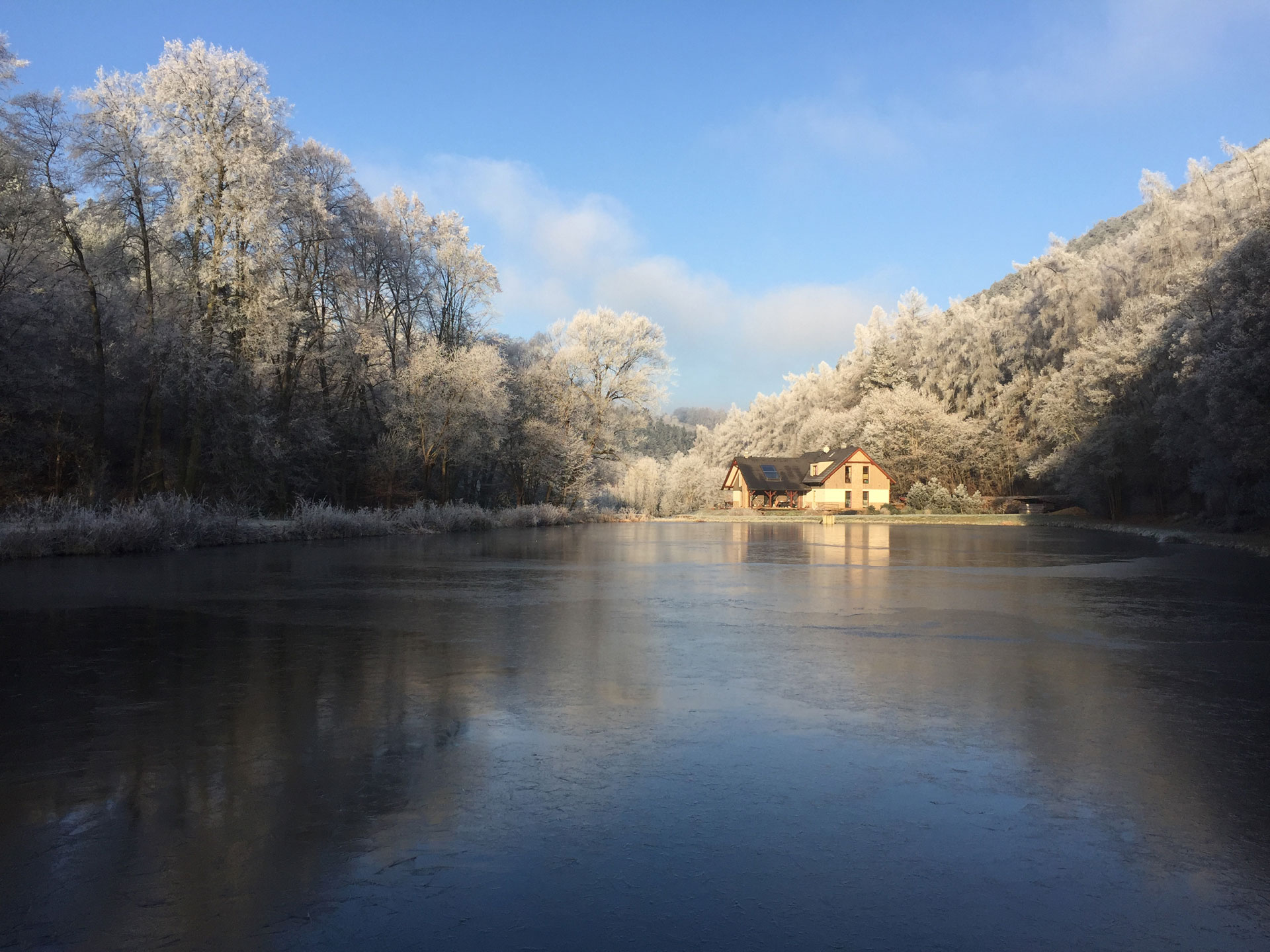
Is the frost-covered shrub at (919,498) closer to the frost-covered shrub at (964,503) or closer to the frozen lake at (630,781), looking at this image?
the frost-covered shrub at (964,503)

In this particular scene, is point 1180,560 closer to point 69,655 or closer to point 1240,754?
point 1240,754

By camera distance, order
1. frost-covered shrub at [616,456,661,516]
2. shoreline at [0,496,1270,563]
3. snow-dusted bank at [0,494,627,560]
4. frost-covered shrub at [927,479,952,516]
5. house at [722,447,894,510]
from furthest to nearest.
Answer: house at [722,447,894,510]
frost-covered shrub at [616,456,661,516]
frost-covered shrub at [927,479,952,516]
shoreline at [0,496,1270,563]
snow-dusted bank at [0,494,627,560]

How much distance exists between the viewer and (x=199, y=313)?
25125 mm

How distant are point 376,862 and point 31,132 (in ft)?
91.0

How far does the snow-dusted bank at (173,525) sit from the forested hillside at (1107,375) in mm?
26890

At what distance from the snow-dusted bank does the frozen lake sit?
9052 millimetres

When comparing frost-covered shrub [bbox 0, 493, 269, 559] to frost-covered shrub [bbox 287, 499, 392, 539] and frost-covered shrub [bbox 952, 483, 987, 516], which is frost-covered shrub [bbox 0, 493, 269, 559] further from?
frost-covered shrub [bbox 952, 483, 987, 516]

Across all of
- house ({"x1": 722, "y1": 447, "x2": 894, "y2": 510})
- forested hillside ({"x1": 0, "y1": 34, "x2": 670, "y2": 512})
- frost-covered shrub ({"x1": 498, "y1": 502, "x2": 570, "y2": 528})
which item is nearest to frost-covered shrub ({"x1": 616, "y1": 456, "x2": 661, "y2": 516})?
house ({"x1": 722, "y1": 447, "x2": 894, "y2": 510})

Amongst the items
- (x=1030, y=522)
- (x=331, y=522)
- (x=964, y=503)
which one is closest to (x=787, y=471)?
(x=964, y=503)

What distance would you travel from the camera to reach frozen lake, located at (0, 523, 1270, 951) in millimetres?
3229

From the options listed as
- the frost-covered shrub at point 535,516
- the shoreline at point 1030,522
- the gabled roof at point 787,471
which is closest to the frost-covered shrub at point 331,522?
the frost-covered shrub at point 535,516

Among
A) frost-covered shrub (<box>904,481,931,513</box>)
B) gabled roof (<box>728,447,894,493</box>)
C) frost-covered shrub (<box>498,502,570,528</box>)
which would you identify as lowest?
frost-covered shrub (<box>498,502,570,528</box>)

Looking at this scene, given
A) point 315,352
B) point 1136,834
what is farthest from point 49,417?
point 1136,834

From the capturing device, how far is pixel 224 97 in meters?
25.5
